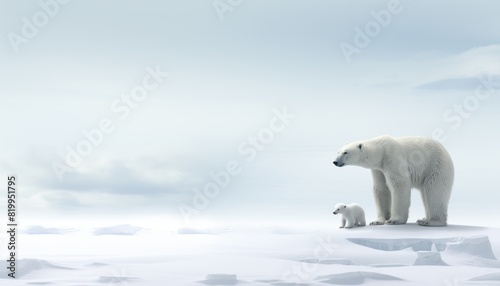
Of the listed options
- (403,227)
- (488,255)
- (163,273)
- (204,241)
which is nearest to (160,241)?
(204,241)

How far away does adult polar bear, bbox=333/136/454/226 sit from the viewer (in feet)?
37.0

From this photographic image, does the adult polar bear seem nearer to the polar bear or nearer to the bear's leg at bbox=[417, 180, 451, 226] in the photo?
the bear's leg at bbox=[417, 180, 451, 226]

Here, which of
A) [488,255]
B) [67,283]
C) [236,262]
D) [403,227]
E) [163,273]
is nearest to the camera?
[67,283]

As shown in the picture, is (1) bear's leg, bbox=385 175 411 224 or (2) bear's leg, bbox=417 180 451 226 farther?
(2) bear's leg, bbox=417 180 451 226

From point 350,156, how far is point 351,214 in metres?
1.08

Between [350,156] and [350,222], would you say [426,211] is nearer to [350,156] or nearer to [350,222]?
[350,222]

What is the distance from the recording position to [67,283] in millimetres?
8344

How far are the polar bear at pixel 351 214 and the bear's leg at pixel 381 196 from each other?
0.22 metres

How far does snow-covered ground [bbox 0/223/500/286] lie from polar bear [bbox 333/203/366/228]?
0.34 m

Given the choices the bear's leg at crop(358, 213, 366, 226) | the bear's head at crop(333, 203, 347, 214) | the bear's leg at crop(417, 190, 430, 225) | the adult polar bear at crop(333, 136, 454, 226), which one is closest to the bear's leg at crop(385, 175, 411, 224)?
the adult polar bear at crop(333, 136, 454, 226)

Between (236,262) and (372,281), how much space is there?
1.98 metres

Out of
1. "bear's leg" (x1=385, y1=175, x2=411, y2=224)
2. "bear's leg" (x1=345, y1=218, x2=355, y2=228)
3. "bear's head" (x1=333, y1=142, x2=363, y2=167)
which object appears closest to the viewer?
"bear's leg" (x1=385, y1=175, x2=411, y2=224)

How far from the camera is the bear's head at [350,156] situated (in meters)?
11.3

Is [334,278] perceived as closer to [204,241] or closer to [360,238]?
[360,238]
